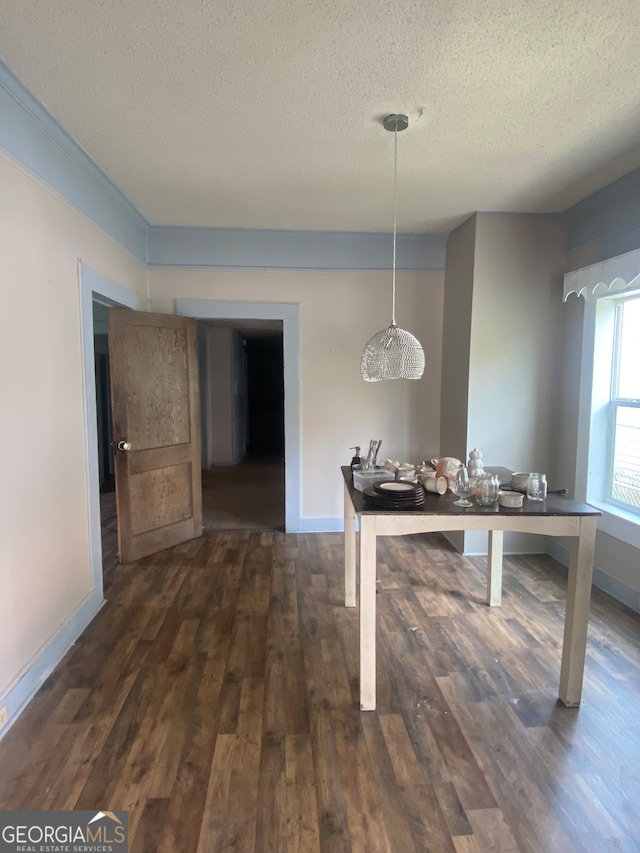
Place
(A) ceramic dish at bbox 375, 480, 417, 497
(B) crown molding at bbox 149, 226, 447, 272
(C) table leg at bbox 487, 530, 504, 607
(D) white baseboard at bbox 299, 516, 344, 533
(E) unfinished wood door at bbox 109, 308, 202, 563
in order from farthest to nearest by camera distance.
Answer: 1. (D) white baseboard at bbox 299, 516, 344, 533
2. (B) crown molding at bbox 149, 226, 447, 272
3. (E) unfinished wood door at bbox 109, 308, 202, 563
4. (C) table leg at bbox 487, 530, 504, 607
5. (A) ceramic dish at bbox 375, 480, 417, 497

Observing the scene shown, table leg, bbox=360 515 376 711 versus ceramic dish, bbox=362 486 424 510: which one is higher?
ceramic dish, bbox=362 486 424 510

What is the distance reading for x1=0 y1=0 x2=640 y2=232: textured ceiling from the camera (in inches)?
63.7

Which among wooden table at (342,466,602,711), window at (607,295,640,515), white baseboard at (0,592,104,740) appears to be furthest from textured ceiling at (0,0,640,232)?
white baseboard at (0,592,104,740)

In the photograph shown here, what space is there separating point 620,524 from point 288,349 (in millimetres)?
2947

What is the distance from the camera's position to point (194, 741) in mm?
1777

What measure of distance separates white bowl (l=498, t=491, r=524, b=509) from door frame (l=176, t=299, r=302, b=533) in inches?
94.7

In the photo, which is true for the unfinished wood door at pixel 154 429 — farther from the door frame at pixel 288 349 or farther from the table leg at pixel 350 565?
the table leg at pixel 350 565

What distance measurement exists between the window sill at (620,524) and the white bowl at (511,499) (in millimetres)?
1424

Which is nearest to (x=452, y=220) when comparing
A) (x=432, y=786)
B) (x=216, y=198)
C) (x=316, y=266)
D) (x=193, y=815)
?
(x=316, y=266)

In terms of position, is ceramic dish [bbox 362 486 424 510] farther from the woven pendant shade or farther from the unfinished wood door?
the unfinished wood door

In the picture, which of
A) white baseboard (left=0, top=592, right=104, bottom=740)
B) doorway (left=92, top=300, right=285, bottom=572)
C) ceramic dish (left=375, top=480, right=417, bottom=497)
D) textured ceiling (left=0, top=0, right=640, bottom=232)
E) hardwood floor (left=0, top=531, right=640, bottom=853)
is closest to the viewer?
hardwood floor (left=0, top=531, right=640, bottom=853)

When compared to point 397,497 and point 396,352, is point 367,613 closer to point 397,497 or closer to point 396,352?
point 397,497

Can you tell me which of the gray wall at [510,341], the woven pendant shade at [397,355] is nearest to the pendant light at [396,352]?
the woven pendant shade at [397,355]

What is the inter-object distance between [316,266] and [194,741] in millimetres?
3614
